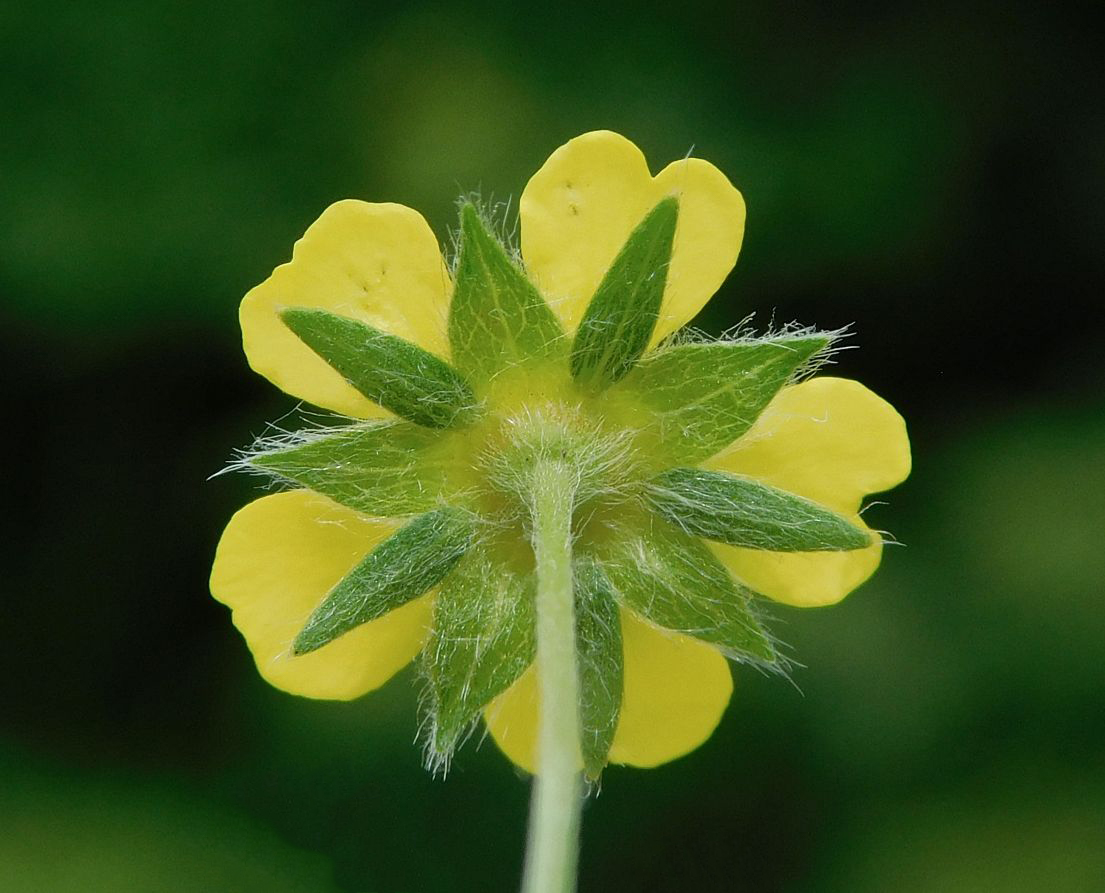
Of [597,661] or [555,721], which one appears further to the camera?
[597,661]

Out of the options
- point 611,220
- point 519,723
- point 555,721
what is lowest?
point 555,721

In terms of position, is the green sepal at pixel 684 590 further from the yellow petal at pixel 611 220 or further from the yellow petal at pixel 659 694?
the yellow petal at pixel 611 220

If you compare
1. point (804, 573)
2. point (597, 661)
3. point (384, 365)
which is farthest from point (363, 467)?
point (804, 573)

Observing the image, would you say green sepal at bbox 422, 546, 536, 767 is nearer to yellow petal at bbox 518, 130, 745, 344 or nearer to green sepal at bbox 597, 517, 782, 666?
green sepal at bbox 597, 517, 782, 666

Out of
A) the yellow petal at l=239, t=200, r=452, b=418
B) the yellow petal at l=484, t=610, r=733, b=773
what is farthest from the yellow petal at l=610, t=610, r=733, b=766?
the yellow petal at l=239, t=200, r=452, b=418

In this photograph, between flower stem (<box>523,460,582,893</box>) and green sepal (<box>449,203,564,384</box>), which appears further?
green sepal (<box>449,203,564,384</box>)

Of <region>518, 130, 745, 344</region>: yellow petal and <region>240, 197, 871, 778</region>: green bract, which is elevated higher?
<region>518, 130, 745, 344</region>: yellow petal

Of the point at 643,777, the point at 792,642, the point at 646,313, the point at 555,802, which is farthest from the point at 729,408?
the point at 643,777

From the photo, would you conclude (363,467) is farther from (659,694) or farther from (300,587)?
(659,694)
